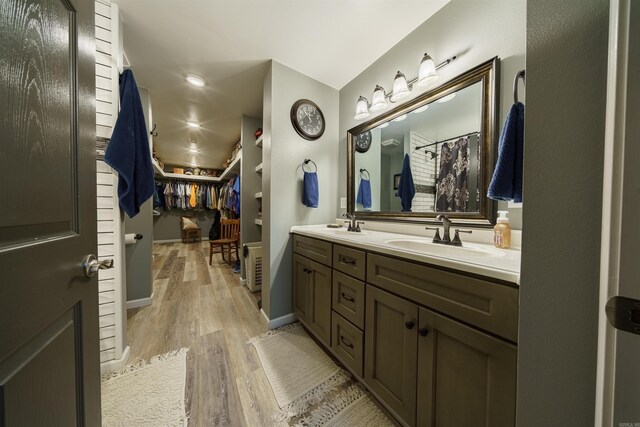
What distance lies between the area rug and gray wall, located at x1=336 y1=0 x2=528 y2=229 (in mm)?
2032

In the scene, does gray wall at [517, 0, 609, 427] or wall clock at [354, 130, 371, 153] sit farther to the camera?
wall clock at [354, 130, 371, 153]

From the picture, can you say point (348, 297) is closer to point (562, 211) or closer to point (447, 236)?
point (447, 236)

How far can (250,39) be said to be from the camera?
1.57 metres

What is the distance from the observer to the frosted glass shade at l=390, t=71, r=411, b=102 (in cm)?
150

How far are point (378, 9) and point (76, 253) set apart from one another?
1952 millimetres

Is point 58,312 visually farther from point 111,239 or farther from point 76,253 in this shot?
point 111,239

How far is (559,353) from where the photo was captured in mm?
435

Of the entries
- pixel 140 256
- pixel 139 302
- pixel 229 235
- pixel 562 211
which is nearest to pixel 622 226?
pixel 562 211

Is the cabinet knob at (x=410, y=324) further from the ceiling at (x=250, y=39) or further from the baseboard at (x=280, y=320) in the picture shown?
the ceiling at (x=250, y=39)

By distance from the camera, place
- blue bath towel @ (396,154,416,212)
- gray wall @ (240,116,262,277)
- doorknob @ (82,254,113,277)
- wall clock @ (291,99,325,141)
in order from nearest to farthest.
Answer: doorknob @ (82,254,113,277) < blue bath towel @ (396,154,416,212) < wall clock @ (291,99,325,141) < gray wall @ (240,116,262,277)

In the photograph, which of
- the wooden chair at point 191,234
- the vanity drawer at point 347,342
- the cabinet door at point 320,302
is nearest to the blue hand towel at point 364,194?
the cabinet door at point 320,302

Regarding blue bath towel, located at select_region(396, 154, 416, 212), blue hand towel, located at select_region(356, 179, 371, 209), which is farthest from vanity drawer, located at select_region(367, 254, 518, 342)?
blue hand towel, located at select_region(356, 179, 371, 209)

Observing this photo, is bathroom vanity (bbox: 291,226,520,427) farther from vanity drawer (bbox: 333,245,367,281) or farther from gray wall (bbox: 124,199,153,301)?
gray wall (bbox: 124,199,153,301)

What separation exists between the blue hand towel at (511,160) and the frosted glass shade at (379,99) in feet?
3.13
